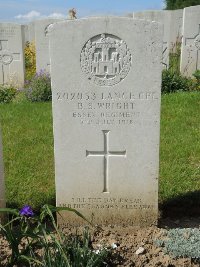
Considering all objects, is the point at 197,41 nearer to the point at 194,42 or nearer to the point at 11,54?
the point at 194,42

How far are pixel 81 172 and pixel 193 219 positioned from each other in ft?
3.98

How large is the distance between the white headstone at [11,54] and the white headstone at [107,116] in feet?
24.3

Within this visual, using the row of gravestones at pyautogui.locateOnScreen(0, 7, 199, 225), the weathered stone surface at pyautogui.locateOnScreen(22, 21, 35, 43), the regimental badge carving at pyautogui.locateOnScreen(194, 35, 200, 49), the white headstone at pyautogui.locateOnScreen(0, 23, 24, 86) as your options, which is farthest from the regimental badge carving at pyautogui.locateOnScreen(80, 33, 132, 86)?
the weathered stone surface at pyautogui.locateOnScreen(22, 21, 35, 43)

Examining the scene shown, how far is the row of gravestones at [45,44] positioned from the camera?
9.20m

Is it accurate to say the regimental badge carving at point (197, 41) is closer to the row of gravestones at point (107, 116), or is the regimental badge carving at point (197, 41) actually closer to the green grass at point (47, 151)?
the green grass at point (47, 151)

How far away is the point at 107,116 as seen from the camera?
320cm

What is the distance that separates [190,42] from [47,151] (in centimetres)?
554

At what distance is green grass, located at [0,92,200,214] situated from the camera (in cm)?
408

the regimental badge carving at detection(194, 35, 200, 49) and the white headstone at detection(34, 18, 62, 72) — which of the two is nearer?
the regimental badge carving at detection(194, 35, 200, 49)

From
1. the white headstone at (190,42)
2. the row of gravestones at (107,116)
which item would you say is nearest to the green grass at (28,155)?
the row of gravestones at (107,116)

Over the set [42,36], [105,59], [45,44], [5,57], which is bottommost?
[105,59]

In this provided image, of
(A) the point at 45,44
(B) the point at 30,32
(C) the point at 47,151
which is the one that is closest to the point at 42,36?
(A) the point at 45,44

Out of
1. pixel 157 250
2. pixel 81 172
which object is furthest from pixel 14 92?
pixel 157 250

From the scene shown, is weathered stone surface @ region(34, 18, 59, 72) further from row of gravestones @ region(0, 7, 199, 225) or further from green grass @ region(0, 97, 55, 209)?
row of gravestones @ region(0, 7, 199, 225)
